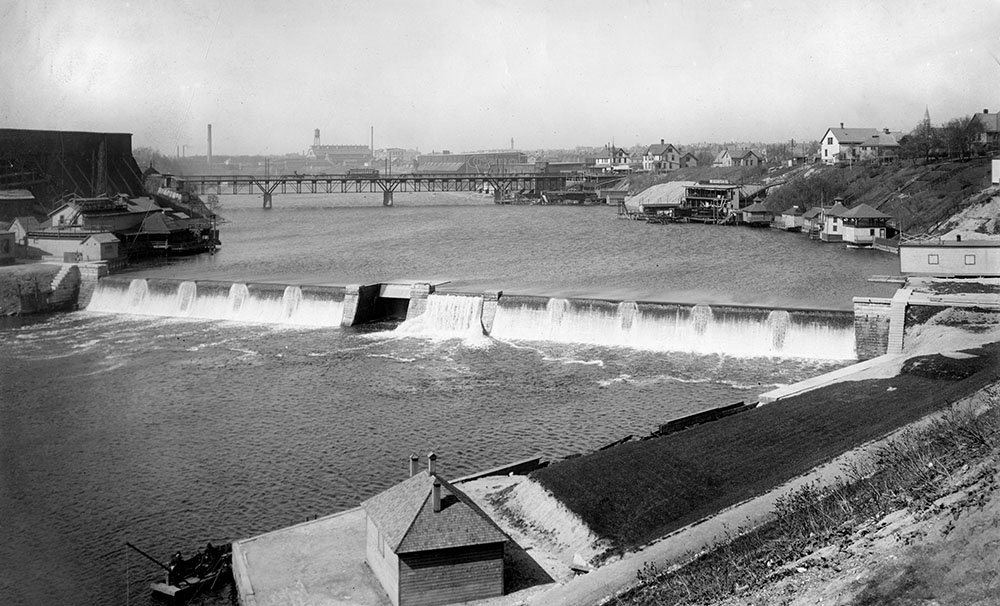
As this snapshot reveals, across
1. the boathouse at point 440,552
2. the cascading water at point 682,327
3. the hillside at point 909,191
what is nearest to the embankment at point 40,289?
the cascading water at point 682,327

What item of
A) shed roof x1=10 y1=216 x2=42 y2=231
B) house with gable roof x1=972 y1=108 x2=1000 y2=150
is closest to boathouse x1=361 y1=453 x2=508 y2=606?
shed roof x1=10 y1=216 x2=42 y2=231

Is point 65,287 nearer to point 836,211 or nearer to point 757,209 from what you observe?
point 836,211

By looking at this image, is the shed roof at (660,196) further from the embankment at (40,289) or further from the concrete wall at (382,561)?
the concrete wall at (382,561)

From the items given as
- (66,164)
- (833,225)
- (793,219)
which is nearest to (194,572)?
(833,225)

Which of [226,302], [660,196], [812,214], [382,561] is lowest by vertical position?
[382,561]

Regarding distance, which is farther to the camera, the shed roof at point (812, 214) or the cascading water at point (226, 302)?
the shed roof at point (812, 214)

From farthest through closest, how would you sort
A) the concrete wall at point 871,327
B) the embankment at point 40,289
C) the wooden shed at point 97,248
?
the wooden shed at point 97,248 → the embankment at point 40,289 → the concrete wall at point 871,327

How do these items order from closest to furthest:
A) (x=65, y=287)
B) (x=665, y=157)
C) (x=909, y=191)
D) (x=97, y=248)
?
1. (x=65, y=287)
2. (x=97, y=248)
3. (x=909, y=191)
4. (x=665, y=157)
